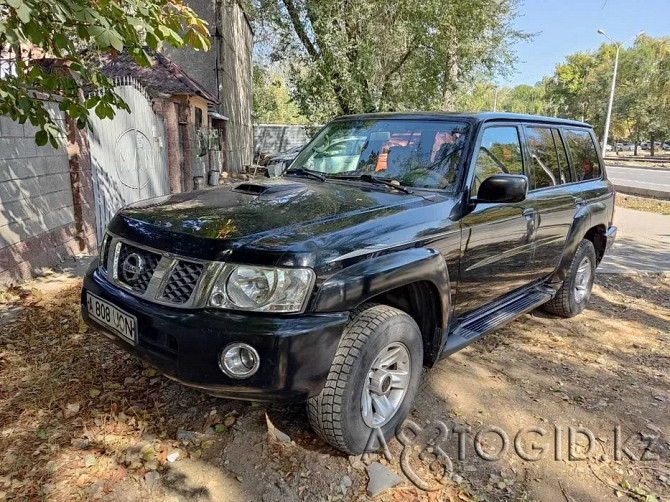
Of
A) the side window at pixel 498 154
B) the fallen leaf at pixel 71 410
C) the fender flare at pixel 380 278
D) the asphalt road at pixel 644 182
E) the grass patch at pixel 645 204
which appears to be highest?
the side window at pixel 498 154

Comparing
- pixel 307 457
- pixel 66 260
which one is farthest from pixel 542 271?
pixel 66 260

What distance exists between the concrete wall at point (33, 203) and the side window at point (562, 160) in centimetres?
483

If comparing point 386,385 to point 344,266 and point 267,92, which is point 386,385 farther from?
point 267,92

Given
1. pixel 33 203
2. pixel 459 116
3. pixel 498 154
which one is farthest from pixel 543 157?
pixel 33 203

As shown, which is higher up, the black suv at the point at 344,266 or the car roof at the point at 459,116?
the car roof at the point at 459,116

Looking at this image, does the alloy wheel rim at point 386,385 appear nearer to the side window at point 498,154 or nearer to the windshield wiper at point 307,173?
the side window at point 498,154

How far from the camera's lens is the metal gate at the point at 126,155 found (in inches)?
251

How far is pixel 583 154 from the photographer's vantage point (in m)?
4.81

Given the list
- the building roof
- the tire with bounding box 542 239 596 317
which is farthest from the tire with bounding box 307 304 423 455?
the building roof

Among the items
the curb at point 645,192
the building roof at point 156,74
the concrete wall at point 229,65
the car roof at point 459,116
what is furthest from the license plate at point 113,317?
the curb at point 645,192

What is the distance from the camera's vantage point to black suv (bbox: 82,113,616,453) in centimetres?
219

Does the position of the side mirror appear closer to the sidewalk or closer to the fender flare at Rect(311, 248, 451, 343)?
the fender flare at Rect(311, 248, 451, 343)

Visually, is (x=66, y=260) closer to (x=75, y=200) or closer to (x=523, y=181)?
(x=75, y=200)

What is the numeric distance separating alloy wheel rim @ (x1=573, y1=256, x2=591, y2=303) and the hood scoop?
3172 millimetres
